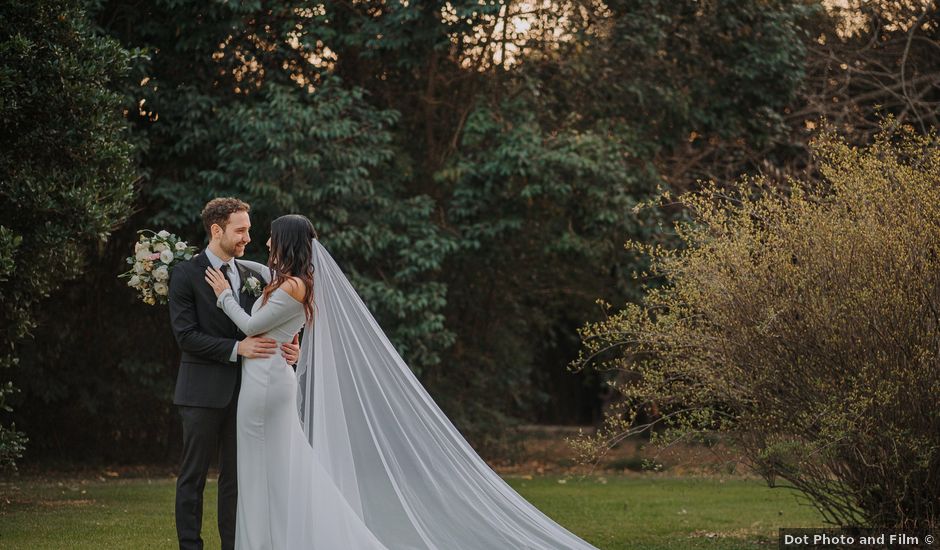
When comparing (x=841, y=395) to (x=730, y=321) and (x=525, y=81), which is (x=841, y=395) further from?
(x=525, y=81)

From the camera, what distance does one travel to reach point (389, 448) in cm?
625

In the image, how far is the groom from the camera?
5.90 meters


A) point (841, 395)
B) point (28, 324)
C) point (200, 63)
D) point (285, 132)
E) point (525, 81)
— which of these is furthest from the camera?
point (525, 81)

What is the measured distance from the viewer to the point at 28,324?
9.28 meters

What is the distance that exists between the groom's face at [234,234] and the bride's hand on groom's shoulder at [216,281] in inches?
5.8

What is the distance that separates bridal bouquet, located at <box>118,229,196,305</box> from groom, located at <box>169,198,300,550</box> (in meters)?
0.28

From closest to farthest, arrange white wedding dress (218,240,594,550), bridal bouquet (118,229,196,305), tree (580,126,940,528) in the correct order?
white wedding dress (218,240,594,550), bridal bouquet (118,229,196,305), tree (580,126,940,528)

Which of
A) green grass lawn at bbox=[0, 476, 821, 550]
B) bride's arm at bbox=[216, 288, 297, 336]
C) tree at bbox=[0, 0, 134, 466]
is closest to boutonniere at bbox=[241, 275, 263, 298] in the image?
bride's arm at bbox=[216, 288, 297, 336]

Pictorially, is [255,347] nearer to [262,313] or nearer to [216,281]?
[262,313]

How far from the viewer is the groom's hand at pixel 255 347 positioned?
5887 mm

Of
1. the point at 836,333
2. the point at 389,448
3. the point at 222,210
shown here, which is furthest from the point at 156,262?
the point at 836,333

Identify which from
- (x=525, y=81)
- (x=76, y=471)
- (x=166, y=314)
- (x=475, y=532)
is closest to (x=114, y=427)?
(x=76, y=471)

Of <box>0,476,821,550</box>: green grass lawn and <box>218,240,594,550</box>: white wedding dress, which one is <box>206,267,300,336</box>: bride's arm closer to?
<box>218,240,594,550</box>: white wedding dress

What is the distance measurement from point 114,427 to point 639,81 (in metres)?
8.77
